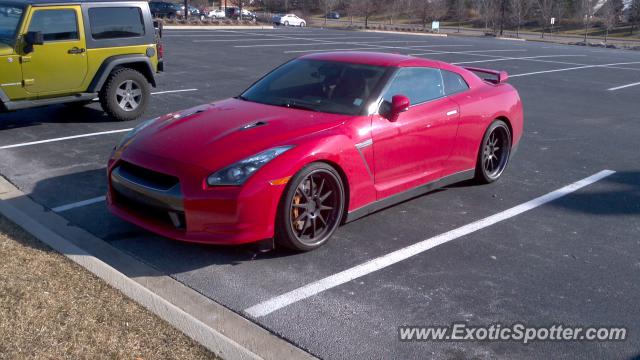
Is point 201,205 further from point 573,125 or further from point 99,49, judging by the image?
point 573,125

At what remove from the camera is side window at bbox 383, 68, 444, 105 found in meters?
5.90

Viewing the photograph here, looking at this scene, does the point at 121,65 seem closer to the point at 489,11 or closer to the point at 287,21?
the point at 287,21

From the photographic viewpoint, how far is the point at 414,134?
586 centimetres

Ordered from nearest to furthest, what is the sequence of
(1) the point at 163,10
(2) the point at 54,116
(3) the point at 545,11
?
(2) the point at 54,116 → (1) the point at 163,10 → (3) the point at 545,11

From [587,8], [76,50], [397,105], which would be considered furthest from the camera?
[587,8]

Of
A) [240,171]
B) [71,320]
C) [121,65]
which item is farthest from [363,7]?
[71,320]

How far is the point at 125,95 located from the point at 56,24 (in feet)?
4.60

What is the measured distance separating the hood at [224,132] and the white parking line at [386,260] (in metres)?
1.06

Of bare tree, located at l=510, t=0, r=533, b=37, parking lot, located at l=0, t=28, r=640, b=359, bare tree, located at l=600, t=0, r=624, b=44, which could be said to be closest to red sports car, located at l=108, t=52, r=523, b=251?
parking lot, located at l=0, t=28, r=640, b=359

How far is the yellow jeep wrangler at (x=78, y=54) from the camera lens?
850 cm

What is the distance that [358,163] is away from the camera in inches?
209

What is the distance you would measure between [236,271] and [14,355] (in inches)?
65.9

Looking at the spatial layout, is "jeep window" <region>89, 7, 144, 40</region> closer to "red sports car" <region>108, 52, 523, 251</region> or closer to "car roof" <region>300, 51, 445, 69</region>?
"red sports car" <region>108, 52, 523, 251</region>

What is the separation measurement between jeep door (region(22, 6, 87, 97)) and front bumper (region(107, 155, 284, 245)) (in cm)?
458
